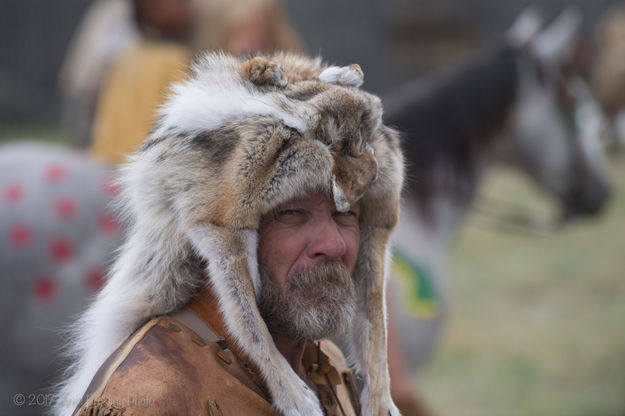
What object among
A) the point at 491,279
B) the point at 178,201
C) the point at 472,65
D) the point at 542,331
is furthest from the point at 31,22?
the point at 178,201

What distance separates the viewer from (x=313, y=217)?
196 centimetres

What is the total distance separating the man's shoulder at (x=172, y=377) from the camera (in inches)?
67.1

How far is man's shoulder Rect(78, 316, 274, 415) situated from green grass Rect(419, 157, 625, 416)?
4.50m

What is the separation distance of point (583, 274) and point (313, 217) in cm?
865

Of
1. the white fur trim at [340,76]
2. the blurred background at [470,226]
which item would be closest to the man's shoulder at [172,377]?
the white fur trim at [340,76]

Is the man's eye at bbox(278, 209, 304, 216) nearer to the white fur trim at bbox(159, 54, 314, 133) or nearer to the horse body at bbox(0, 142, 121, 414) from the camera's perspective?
the white fur trim at bbox(159, 54, 314, 133)

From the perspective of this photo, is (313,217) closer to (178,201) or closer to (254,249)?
(254,249)

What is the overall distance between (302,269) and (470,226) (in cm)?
1033

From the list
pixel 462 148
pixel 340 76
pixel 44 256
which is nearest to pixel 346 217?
pixel 340 76

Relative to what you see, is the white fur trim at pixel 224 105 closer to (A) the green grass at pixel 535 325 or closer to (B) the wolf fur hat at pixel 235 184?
(B) the wolf fur hat at pixel 235 184

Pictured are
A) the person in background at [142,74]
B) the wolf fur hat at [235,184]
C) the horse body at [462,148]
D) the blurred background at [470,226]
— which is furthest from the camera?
the blurred background at [470,226]

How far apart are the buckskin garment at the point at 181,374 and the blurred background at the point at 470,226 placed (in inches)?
37.9

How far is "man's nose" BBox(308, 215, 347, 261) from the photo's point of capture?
1.93 meters

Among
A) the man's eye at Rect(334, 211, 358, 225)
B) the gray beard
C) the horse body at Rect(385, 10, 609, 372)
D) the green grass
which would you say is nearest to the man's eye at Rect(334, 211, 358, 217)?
the man's eye at Rect(334, 211, 358, 225)
